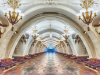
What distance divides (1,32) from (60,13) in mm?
4924

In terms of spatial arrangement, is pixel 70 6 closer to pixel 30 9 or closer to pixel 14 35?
pixel 30 9

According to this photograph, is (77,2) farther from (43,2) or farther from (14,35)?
(14,35)

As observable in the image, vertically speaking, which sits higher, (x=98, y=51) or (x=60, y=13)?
(x=60, y=13)

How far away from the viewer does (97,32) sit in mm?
7578

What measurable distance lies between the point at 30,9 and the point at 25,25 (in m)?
1.98

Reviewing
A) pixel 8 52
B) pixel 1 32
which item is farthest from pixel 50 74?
pixel 8 52

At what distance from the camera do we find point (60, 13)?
29.5 ft

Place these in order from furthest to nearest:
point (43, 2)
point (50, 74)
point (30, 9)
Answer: point (30, 9)
point (43, 2)
point (50, 74)

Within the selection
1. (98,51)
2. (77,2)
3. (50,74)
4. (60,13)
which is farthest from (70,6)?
(50,74)

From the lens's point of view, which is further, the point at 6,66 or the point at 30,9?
the point at 30,9

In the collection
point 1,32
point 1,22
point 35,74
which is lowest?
point 35,74

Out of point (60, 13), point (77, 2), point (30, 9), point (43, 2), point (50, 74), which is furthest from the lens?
point (60, 13)

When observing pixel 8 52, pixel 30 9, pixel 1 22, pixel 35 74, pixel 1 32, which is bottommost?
pixel 35 74

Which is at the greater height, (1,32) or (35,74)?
(1,32)
